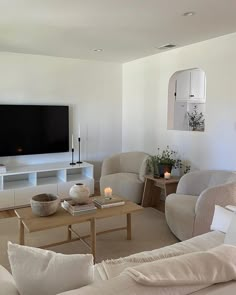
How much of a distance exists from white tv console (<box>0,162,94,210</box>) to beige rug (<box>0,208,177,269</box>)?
0.51 meters

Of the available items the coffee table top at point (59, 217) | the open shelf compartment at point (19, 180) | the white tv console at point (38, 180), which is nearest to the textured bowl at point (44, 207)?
the coffee table top at point (59, 217)

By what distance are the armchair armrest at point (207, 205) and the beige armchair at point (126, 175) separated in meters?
1.56

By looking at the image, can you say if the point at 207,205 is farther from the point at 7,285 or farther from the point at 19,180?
the point at 19,180

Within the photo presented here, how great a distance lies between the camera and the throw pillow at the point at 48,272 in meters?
1.24

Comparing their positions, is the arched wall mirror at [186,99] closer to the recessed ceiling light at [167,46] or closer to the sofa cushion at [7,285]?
the recessed ceiling light at [167,46]

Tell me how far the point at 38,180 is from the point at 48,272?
3.79 m

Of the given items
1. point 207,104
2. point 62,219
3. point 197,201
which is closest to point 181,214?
point 197,201

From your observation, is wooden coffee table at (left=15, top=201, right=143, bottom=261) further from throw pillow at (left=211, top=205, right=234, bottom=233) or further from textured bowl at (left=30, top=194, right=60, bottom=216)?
throw pillow at (left=211, top=205, right=234, bottom=233)

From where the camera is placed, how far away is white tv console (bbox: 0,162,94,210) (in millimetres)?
4426

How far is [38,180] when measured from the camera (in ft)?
16.1

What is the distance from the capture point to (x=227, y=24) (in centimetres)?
331

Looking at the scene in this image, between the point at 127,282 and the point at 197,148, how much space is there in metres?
3.35

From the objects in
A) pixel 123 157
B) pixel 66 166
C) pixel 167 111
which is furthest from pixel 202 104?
pixel 66 166

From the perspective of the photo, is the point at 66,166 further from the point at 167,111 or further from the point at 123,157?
the point at 167,111
